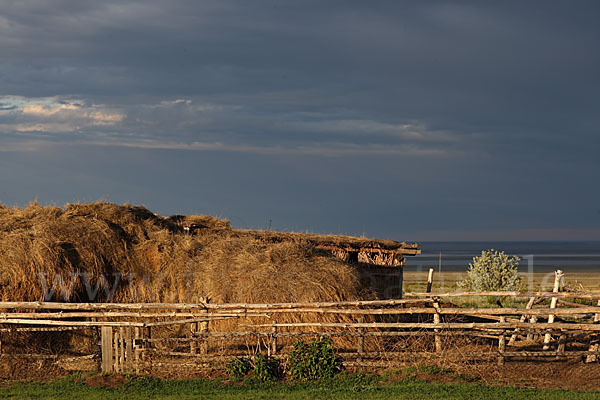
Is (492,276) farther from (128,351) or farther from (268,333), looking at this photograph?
(128,351)

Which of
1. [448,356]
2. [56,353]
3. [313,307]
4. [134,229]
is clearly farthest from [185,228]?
[448,356]

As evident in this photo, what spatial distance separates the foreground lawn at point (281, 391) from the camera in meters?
10.1

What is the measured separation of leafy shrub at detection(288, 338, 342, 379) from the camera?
Result: 11.3 metres

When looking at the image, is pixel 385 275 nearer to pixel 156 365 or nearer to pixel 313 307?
pixel 313 307

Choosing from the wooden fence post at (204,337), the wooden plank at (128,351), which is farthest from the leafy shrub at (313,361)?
the wooden plank at (128,351)

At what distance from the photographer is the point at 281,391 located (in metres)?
10.6

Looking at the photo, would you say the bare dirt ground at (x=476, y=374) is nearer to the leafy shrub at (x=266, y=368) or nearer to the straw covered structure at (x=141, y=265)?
the leafy shrub at (x=266, y=368)

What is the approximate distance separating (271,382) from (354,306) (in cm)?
304

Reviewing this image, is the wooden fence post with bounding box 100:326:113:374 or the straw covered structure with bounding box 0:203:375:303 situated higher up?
the straw covered structure with bounding box 0:203:375:303

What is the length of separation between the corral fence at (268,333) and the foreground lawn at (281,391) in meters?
0.84

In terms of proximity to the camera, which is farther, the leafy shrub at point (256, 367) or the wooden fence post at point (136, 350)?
the wooden fence post at point (136, 350)

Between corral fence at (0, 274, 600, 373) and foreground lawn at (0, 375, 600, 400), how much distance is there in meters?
0.84

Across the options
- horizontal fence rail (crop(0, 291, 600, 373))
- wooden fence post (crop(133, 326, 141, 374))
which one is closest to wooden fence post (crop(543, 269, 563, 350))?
horizontal fence rail (crop(0, 291, 600, 373))

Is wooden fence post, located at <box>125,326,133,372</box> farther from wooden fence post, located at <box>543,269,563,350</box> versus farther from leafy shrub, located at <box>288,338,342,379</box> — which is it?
wooden fence post, located at <box>543,269,563,350</box>
